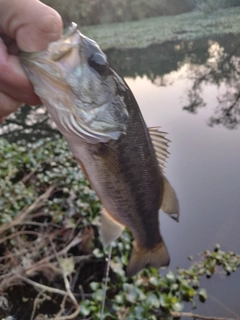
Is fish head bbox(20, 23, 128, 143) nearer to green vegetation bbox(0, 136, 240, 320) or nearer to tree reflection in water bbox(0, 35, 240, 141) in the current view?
green vegetation bbox(0, 136, 240, 320)

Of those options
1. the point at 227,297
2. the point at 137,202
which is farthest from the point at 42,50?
the point at 227,297

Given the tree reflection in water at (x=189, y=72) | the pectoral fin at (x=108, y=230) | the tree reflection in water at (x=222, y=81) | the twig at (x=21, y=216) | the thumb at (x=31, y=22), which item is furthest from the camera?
the tree reflection in water at (x=189, y=72)

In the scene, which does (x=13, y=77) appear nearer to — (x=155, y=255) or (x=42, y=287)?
(x=155, y=255)

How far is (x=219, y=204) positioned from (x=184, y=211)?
341 mm

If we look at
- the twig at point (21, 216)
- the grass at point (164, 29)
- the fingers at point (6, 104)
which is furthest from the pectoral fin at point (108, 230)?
the grass at point (164, 29)

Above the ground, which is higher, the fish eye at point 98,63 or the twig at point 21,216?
the fish eye at point 98,63

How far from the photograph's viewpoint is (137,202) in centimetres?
159

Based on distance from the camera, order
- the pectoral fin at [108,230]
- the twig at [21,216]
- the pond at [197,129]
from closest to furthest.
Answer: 1. the pectoral fin at [108,230]
2. the twig at [21,216]
3. the pond at [197,129]

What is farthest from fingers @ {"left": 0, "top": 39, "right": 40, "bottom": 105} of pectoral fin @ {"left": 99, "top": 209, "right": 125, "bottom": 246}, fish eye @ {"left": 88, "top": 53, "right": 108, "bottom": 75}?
pectoral fin @ {"left": 99, "top": 209, "right": 125, "bottom": 246}

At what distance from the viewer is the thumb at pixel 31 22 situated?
1036 millimetres

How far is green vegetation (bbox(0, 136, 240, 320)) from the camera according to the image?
2.44 meters

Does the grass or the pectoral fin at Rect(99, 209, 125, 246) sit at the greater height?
the pectoral fin at Rect(99, 209, 125, 246)

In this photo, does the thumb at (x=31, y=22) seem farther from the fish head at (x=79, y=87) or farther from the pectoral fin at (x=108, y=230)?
the pectoral fin at (x=108, y=230)

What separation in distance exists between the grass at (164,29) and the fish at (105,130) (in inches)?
340
